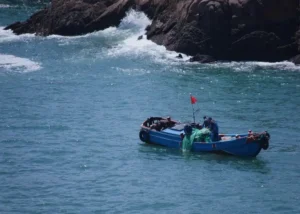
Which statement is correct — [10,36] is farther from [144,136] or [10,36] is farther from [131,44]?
[144,136]

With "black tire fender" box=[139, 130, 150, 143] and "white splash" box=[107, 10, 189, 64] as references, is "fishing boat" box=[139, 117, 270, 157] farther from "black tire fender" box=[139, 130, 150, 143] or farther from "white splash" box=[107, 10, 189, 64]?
"white splash" box=[107, 10, 189, 64]

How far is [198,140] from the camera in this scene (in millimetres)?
41125

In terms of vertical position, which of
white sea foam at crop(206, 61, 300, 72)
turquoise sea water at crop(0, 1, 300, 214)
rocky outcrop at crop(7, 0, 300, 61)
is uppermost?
rocky outcrop at crop(7, 0, 300, 61)

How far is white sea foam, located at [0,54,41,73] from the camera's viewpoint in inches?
2330

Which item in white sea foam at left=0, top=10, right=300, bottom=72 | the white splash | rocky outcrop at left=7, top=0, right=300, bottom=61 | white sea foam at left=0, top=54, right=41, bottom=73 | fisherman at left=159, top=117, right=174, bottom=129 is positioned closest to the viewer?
fisherman at left=159, top=117, right=174, bottom=129

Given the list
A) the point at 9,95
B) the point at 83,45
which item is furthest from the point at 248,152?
the point at 83,45

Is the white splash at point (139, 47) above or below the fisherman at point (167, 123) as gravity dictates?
above

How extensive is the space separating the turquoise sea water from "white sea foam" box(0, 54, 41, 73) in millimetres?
73

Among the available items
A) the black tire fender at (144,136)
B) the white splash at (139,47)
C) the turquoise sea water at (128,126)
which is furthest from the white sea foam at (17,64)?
the black tire fender at (144,136)

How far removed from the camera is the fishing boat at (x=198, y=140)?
Result: 130 ft

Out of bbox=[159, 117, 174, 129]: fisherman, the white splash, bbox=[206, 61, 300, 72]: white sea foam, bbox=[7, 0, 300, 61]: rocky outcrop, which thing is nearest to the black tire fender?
bbox=[159, 117, 174, 129]: fisherman

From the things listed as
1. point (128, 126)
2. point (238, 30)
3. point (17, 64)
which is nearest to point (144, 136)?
point (128, 126)

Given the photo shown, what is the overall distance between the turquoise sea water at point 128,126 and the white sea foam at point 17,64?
2.9 inches

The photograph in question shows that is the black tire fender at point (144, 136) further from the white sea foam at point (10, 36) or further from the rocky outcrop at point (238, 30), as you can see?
the white sea foam at point (10, 36)
